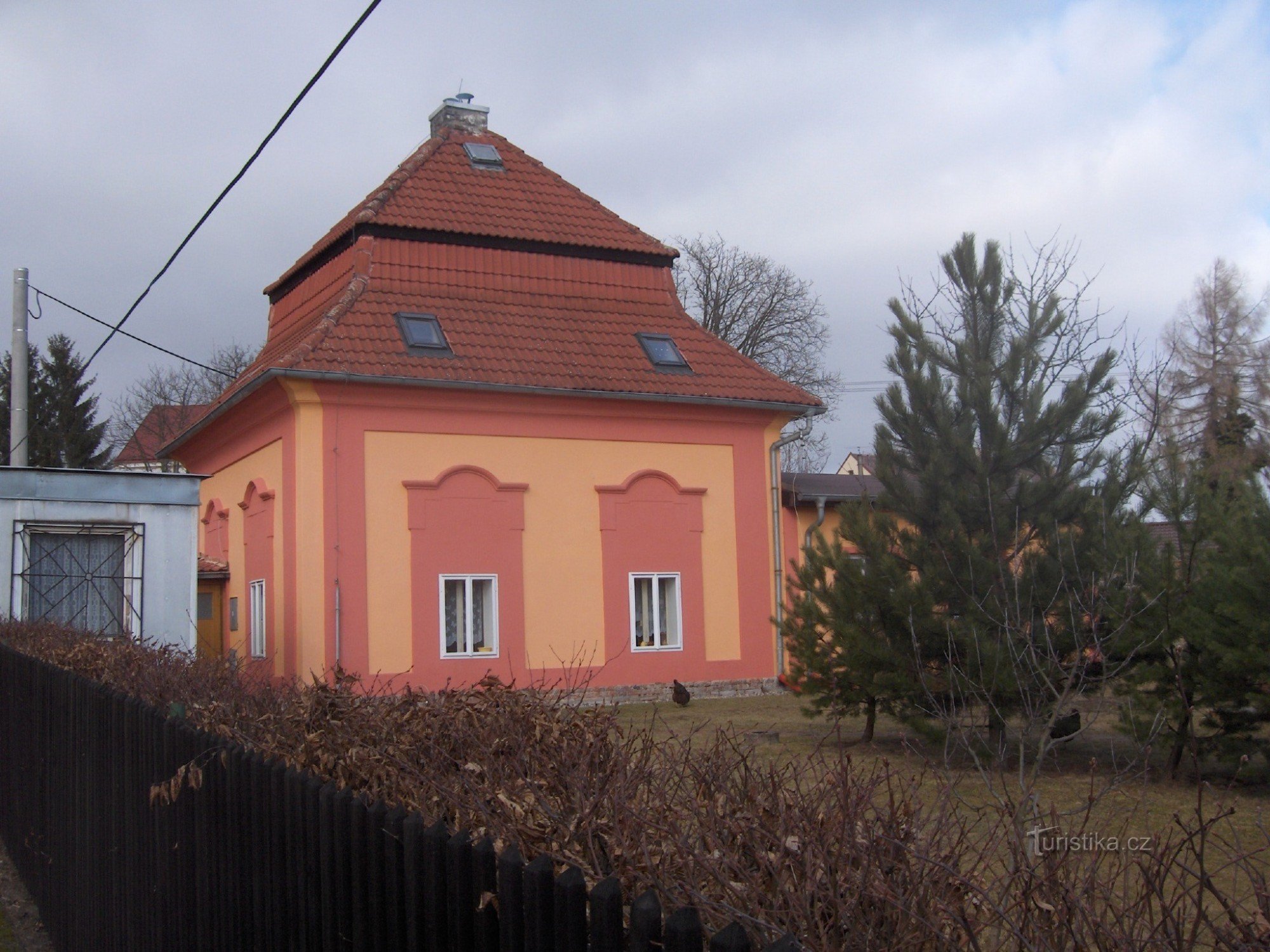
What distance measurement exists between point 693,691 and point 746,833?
1729cm

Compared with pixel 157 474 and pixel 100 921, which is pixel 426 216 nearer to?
pixel 157 474

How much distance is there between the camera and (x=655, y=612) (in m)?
20.0

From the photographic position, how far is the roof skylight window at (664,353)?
20.6m

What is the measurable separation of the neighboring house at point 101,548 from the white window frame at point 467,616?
11.7 feet

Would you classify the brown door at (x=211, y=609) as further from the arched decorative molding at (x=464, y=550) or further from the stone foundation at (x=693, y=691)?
the stone foundation at (x=693, y=691)

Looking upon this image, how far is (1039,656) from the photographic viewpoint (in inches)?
430

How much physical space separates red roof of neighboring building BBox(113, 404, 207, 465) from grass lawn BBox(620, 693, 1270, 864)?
109 feet

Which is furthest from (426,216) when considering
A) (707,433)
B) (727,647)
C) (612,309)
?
(727,647)

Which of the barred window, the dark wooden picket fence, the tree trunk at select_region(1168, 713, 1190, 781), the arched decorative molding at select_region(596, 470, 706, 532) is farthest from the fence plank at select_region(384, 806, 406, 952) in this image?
the arched decorative molding at select_region(596, 470, 706, 532)

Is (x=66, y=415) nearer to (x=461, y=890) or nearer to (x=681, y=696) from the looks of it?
(x=681, y=696)

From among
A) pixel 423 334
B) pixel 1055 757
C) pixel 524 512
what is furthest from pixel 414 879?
pixel 423 334

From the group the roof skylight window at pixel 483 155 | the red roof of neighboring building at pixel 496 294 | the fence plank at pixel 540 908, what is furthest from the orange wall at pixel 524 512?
→ the fence plank at pixel 540 908

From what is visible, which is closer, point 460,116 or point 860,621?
point 860,621

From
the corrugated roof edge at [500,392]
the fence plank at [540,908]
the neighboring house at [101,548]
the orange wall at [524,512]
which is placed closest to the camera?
the fence plank at [540,908]
